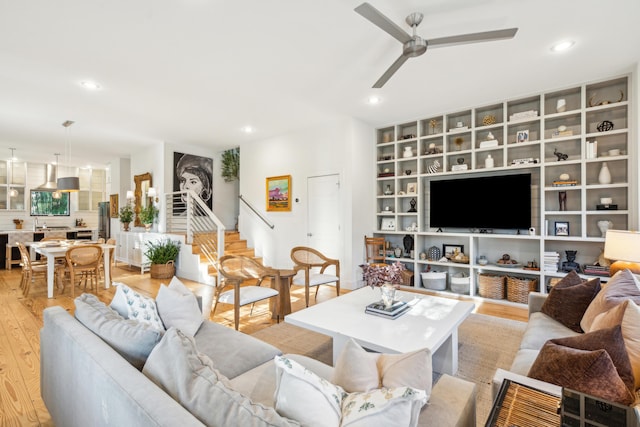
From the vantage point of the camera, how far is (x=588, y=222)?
4.10 metres

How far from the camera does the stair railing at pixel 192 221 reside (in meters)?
5.98

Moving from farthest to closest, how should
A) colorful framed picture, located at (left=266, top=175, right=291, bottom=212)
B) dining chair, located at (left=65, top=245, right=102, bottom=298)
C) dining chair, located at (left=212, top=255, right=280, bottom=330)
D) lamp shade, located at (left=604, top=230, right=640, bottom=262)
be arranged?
colorful framed picture, located at (left=266, top=175, right=291, bottom=212), dining chair, located at (left=65, top=245, right=102, bottom=298), dining chair, located at (left=212, top=255, right=280, bottom=330), lamp shade, located at (left=604, top=230, right=640, bottom=262)

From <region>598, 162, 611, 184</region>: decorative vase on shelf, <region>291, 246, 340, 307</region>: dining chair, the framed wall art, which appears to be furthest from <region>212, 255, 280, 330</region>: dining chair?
<region>598, 162, 611, 184</region>: decorative vase on shelf

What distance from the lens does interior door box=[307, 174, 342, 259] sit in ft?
17.6

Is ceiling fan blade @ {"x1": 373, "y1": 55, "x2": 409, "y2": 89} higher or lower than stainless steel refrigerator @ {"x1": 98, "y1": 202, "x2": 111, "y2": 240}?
higher

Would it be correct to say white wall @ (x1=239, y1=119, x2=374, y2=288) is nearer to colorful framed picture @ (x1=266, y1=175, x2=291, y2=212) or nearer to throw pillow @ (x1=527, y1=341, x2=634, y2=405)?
colorful framed picture @ (x1=266, y1=175, x2=291, y2=212)

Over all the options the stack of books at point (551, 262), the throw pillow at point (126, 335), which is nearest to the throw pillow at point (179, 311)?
the throw pillow at point (126, 335)

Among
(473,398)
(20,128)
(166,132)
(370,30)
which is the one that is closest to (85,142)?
(20,128)

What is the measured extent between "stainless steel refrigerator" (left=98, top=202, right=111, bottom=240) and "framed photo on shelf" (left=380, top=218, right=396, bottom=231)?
7.90m

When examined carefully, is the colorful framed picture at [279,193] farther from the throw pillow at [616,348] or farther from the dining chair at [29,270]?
the throw pillow at [616,348]

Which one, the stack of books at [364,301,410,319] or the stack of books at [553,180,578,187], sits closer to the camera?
the stack of books at [364,301,410,319]

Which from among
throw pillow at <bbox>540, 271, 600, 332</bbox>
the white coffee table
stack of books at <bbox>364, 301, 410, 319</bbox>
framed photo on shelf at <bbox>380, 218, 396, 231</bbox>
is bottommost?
the white coffee table

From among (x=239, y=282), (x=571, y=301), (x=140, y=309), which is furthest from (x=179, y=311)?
(x=571, y=301)

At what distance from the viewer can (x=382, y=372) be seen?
114 centimetres
